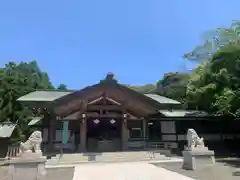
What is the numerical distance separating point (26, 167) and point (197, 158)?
748 centimetres

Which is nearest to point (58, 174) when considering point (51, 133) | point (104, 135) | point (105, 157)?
point (105, 157)

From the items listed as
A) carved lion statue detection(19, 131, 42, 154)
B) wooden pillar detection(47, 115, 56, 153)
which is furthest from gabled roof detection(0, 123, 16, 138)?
carved lion statue detection(19, 131, 42, 154)

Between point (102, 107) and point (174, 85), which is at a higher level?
point (174, 85)

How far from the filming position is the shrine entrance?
16734mm

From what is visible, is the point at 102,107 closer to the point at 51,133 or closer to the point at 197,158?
the point at 51,133

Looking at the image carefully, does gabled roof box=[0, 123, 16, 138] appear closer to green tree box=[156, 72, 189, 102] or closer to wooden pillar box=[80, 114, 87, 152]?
wooden pillar box=[80, 114, 87, 152]

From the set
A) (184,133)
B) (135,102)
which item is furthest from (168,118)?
(135,102)

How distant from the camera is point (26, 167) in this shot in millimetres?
9258

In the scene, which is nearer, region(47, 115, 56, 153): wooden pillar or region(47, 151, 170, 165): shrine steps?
region(47, 151, 170, 165): shrine steps

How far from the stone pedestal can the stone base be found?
Answer: 21.6 ft

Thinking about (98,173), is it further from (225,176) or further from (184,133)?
(184,133)

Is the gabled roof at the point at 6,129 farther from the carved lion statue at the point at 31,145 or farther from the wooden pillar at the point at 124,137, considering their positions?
the carved lion statue at the point at 31,145

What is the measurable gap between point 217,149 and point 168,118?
4.79m

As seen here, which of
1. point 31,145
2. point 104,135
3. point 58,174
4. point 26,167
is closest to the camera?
point 26,167
